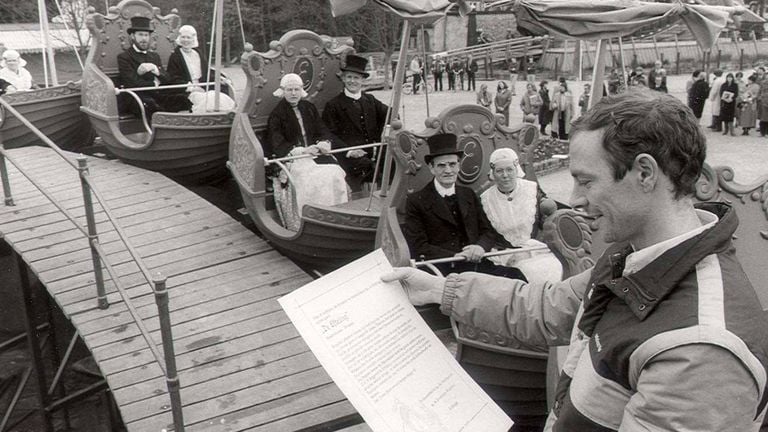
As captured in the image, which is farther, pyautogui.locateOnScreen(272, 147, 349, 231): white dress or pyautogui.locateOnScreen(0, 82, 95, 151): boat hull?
pyautogui.locateOnScreen(0, 82, 95, 151): boat hull

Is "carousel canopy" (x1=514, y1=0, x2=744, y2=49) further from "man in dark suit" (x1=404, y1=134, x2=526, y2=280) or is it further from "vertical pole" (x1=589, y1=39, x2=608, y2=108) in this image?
"man in dark suit" (x1=404, y1=134, x2=526, y2=280)

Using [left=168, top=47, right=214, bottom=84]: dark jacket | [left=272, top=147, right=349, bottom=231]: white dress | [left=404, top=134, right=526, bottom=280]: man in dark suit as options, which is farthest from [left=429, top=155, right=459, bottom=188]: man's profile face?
[left=168, top=47, right=214, bottom=84]: dark jacket

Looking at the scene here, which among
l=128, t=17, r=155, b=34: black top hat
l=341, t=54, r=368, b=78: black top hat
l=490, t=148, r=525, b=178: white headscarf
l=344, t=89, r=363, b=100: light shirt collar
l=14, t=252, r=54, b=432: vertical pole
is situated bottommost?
l=14, t=252, r=54, b=432: vertical pole

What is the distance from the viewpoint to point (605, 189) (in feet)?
4.83

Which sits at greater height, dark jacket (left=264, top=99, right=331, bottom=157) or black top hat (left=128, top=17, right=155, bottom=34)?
black top hat (left=128, top=17, right=155, bottom=34)

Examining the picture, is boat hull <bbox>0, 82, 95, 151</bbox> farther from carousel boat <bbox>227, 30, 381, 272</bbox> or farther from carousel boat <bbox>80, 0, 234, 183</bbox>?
carousel boat <bbox>227, 30, 381, 272</bbox>

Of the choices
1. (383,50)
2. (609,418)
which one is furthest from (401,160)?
(383,50)

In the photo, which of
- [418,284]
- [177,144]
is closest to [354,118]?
[177,144]

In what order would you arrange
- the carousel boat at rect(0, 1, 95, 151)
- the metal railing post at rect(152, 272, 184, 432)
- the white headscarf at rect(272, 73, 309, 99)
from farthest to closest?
the carousel boat at rect(0, 1, 95, 151) → the white headscarf at rect(272, 73, 309, 99) → the metal railing post at rect(152, 272, 184, 432)

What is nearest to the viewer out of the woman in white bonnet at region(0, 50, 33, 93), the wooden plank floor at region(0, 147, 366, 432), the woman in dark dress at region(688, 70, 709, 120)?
the wooden plank floor at region(0, 147, 366, 432)

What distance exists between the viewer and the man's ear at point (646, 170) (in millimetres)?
1404

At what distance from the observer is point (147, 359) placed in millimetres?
4332

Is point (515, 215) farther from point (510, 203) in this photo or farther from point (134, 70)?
point (134, 70)

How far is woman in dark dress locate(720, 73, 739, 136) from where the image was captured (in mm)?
17016
